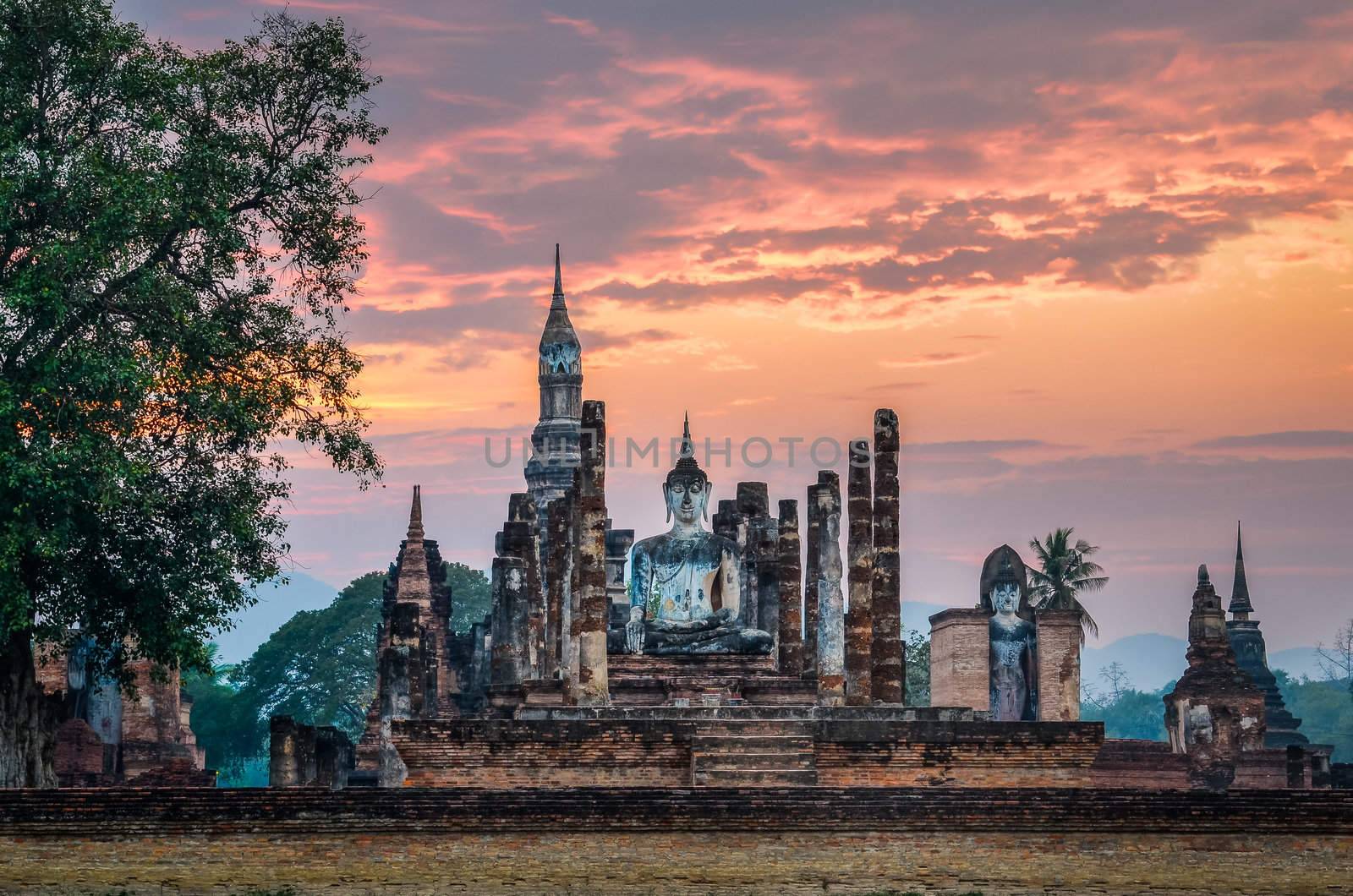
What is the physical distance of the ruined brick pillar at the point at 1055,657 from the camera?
34375 mm

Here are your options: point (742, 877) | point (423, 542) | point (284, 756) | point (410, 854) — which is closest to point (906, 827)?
point (742, 877)

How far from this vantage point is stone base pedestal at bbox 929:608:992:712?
35.0 meters

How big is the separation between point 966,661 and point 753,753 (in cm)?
1584

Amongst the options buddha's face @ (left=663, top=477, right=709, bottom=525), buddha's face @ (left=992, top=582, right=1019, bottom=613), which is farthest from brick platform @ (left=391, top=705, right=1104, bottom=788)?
buddha's face @ (left=992, top=582, right=1019, bottom=613)

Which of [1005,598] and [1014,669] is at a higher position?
[1005,598]

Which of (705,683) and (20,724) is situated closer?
(20,724)

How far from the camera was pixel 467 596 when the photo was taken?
7962 cm

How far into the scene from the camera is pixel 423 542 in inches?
1799

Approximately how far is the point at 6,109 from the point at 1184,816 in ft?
43.7

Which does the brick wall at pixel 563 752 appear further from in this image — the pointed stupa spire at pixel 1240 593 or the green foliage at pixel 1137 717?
the green foliage at pixel 1137 717

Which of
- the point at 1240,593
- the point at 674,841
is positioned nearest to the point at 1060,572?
the point at 1240,593

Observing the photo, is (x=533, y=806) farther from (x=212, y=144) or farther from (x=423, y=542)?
(x=423, y=542)

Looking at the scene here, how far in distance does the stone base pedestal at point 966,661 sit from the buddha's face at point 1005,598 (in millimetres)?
290

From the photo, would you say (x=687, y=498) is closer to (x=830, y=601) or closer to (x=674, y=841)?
(x=830, y=601)
